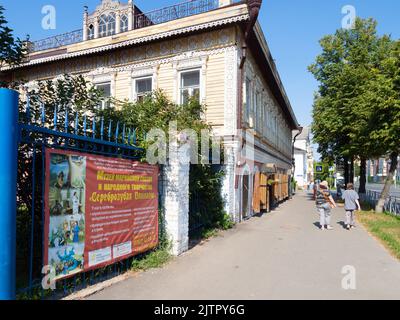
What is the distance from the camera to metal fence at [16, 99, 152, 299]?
3.85m

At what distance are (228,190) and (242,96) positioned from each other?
3.63 m

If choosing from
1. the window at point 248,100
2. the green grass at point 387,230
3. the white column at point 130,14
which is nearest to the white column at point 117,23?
the white column at point 130,14

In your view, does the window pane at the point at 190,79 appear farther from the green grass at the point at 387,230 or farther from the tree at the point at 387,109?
the green grass at the point at 387,230

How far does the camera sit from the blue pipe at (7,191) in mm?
3240

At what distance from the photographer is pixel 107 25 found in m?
17.1

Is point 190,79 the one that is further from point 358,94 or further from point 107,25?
point 358,94

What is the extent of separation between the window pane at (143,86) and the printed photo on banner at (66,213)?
990 centimetres

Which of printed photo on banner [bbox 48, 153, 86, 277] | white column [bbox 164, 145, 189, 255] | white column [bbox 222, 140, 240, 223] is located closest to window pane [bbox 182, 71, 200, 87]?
white column [bbox 222, 140, 240, 223]

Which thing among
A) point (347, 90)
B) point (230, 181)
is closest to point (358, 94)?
point (347, 90)

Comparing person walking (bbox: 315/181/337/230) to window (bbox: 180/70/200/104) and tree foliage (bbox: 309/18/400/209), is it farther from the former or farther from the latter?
window (bbox: 180/70/200/104)

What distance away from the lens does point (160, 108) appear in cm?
816

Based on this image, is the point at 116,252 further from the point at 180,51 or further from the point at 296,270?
the point at 180,51

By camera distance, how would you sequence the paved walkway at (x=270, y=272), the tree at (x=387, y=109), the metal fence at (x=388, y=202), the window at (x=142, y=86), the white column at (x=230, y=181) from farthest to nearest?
1. the metal fence at (x=388, y=202)
2. the window at (x=142, y=86)
3. the tree at (x=387, y=109)
4. the white column at (x=230, y=181)
5. the paved walkway at (x=270, y=272)

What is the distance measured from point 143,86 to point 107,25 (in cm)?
589
